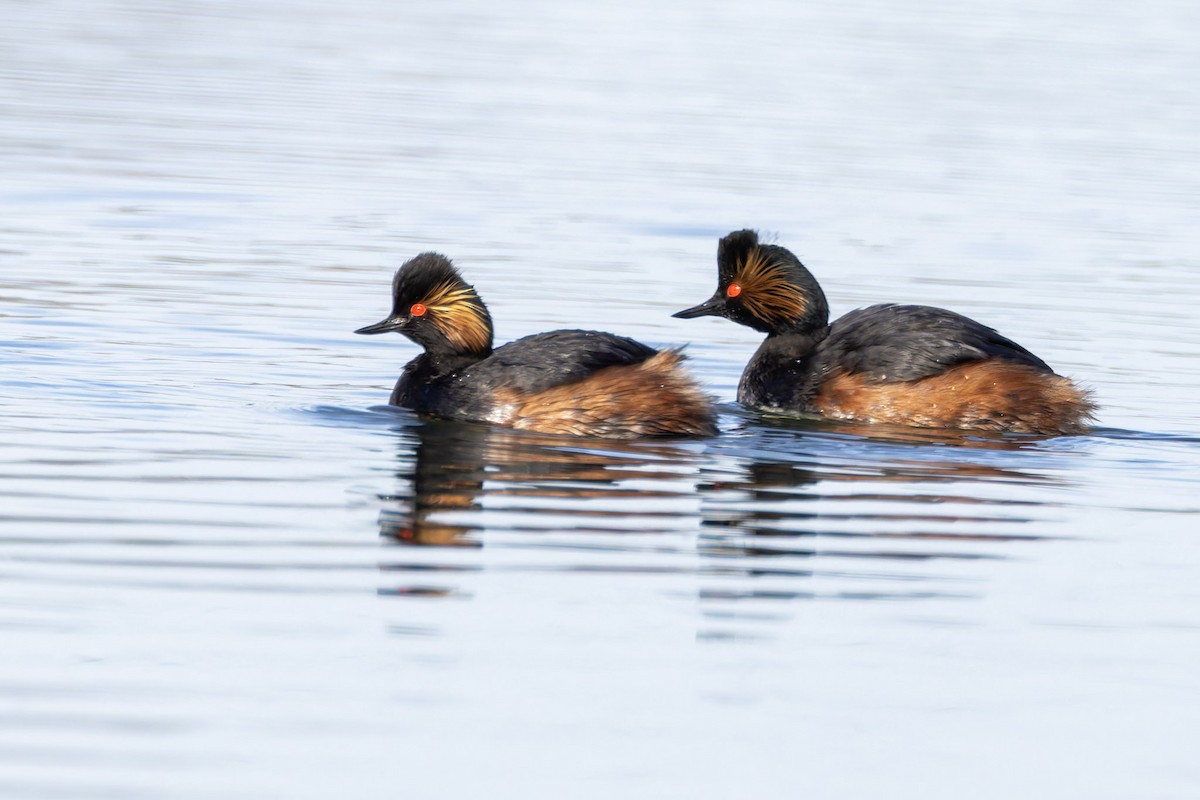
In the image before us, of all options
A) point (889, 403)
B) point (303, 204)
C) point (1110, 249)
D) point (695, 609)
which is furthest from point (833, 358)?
point (303, 204)

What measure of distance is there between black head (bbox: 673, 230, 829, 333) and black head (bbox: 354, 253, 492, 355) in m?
1.45

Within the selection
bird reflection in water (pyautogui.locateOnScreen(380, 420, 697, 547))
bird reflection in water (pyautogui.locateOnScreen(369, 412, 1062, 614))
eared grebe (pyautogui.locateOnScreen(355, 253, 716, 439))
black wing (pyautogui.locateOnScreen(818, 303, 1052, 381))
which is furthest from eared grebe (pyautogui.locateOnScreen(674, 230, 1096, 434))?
bird reflection in water (pyautogui.locateOnScreen(380, 420, 697, 547))

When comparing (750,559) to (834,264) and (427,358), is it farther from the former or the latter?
(834,264)

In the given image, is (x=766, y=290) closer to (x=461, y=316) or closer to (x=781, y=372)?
(x=781, y=372)

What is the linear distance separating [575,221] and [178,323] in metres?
6.07

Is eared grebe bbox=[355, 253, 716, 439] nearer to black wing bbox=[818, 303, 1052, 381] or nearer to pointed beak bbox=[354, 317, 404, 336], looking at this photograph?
pointed beak bbox=[354, 317, 404, 336]

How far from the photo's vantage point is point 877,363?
11641 mm

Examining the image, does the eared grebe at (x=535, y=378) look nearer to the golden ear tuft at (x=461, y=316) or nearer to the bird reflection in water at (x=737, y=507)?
the golden ear tuft at (x=461, y=316)

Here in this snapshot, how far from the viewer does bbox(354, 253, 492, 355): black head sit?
37.3 ft

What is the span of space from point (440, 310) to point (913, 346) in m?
2.58

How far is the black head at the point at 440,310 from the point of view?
11.4 meters

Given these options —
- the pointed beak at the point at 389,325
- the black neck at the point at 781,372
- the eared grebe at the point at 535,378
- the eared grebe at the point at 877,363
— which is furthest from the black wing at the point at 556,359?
the eared grebe at the point at 877,363

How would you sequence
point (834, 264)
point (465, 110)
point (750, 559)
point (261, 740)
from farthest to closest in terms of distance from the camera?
point (465, 110), point (834, 264), point (750, 559), point (261, 740)

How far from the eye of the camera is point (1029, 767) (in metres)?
6.01
